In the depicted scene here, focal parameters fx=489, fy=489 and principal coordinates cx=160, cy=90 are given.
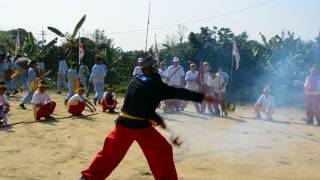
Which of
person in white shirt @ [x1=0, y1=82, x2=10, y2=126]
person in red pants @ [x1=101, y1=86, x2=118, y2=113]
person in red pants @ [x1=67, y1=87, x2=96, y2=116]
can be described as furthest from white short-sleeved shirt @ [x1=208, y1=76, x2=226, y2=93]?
person in white shirt @ [x1=0, y1=82, x2=10, y2=126]

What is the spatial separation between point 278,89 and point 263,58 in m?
2.50

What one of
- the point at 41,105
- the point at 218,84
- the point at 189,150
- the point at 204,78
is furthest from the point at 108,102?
the point at 189,150

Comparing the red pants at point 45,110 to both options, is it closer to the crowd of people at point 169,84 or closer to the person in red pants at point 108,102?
the crowd of people at point 169,84

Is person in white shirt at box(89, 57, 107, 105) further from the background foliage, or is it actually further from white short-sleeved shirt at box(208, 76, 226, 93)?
the background foliage

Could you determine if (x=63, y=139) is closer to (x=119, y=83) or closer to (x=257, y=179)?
(x=257, y=179)

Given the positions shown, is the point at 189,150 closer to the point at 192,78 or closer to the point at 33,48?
the point at 192,78

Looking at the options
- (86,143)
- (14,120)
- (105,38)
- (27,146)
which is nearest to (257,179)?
(86,143)

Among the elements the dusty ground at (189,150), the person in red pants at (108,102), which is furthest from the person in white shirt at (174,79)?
the dusty ground at (189,150)

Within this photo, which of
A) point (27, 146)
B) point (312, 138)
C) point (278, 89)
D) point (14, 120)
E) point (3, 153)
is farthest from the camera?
point (278, 89)

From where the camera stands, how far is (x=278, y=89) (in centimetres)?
2236

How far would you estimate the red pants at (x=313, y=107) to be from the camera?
14688 mm

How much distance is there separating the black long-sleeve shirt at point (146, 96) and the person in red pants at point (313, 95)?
991 cm

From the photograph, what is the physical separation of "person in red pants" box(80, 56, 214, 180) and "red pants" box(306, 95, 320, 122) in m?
9.99

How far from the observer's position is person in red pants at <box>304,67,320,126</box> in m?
14.6
